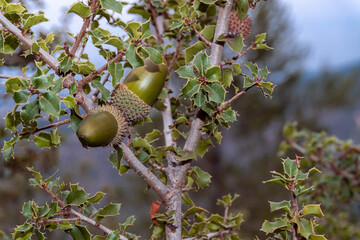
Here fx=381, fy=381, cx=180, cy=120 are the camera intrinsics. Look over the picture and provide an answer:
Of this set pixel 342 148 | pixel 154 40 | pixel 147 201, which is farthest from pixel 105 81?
pixel 147 201

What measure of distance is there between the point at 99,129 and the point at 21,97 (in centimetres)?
12

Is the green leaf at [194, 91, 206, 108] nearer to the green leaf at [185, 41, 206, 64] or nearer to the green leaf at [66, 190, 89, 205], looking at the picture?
the green leaf at [185, 41, 206, 64]

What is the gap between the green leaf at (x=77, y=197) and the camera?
76cm

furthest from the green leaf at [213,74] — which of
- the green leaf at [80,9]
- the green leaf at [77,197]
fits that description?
the green leaf at [77,197]

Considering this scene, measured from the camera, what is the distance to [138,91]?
2.29 ft

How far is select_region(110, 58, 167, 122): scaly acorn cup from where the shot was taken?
70 centimetres

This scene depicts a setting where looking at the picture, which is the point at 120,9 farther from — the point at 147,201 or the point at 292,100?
the point at 292,100

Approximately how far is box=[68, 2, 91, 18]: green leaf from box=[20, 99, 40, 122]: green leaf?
171 mm

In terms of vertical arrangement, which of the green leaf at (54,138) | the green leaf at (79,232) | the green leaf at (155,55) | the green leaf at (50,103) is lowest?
the green leaf at (79,232)

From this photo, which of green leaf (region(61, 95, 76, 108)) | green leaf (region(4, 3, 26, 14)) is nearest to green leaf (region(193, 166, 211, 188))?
green leaf (region(61, 95, 76, 108))

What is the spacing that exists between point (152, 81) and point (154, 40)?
0.41m

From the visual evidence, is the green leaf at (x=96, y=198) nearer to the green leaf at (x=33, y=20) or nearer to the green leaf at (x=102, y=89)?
the green leaf at (x=102, y=89)

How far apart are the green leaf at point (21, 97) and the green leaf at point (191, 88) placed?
26 cm

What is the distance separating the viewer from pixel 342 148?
1781mm
